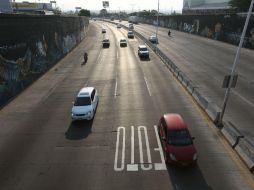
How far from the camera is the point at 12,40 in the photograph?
30797 millimetres

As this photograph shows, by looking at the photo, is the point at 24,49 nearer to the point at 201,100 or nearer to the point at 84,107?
the point at 84,107

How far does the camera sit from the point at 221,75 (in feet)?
123

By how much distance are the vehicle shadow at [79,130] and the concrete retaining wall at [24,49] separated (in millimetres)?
9832

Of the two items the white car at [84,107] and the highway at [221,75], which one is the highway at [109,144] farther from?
the highway at [221,75]

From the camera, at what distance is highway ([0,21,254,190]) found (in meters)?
15.4

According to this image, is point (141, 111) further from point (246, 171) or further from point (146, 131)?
point (246, 171)

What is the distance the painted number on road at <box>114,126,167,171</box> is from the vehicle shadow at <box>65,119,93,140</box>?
242cm

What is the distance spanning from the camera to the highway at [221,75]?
23359mm

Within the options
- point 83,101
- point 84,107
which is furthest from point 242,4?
point 84,107

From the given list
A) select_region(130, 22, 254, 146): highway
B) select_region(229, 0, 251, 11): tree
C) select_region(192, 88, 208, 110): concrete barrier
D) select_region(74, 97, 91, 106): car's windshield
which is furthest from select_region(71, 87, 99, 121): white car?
select_region(229, 0, 251, 11): tree

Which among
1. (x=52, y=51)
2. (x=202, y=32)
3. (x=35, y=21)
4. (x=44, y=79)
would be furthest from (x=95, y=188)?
(x=202, y=32)

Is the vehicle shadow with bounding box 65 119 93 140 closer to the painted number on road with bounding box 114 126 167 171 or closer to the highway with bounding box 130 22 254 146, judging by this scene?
the painted number on road with bounding box 114 126 167 171

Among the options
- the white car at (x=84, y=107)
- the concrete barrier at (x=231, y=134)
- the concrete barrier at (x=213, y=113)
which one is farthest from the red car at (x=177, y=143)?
the white car at (x=84, y=107)

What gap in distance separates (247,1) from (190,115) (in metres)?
68.1
